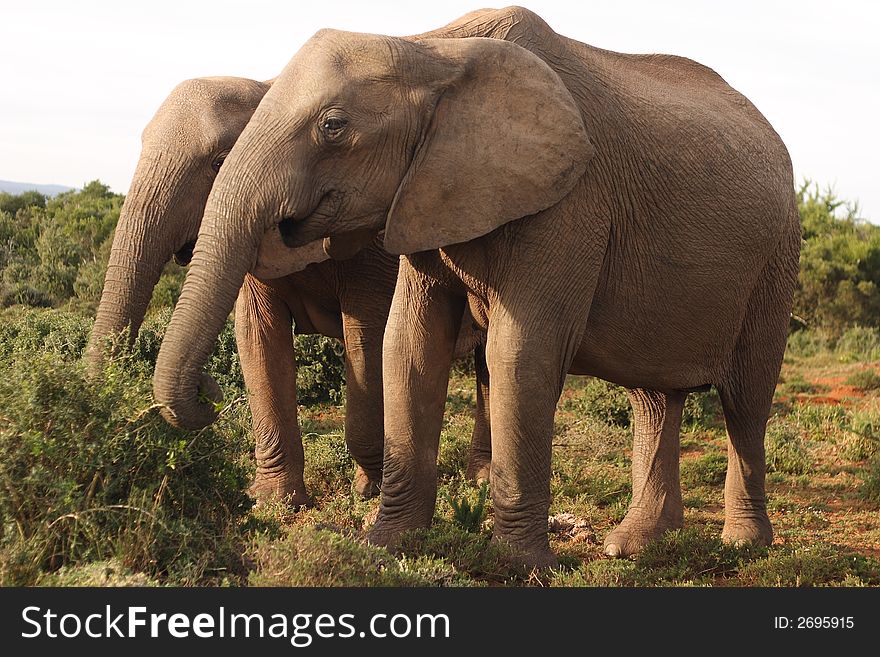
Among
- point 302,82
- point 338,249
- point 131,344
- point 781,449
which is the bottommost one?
point 781,449

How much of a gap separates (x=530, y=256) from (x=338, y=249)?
1.02 metres

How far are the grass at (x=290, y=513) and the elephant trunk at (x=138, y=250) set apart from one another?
0.42 metres

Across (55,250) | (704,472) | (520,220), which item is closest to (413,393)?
(520,220)

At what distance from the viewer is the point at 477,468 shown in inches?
357

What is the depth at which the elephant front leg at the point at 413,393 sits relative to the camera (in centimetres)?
632

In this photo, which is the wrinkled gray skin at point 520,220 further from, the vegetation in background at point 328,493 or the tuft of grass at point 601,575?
the vegetation in background at point 328,493

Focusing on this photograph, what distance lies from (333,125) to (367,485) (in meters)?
3.43

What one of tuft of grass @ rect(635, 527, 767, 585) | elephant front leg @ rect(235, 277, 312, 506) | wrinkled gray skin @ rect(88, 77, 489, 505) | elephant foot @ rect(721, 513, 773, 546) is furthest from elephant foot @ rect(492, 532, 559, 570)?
elephant front leg @ rect(235, 277, 312, 506)

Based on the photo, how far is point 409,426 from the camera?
20.9 feet

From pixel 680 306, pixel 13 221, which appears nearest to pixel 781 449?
pixel 680 306

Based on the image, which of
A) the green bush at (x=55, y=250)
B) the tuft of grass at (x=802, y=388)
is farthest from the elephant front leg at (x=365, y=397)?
the green bush at (x=55, y=250)

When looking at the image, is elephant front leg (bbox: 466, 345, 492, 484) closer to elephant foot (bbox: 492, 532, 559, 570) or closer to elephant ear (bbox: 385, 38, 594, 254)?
elephant foot (bbox: 492, 532, 559, 570)

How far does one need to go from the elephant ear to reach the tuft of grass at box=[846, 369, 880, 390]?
987 centimetres
